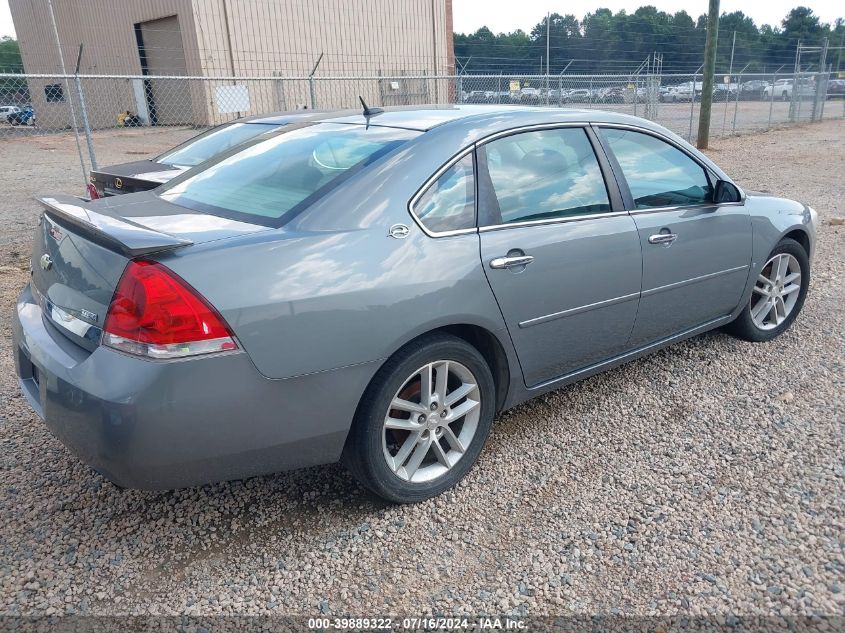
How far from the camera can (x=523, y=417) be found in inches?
140

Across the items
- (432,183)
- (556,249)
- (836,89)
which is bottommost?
(836,89)

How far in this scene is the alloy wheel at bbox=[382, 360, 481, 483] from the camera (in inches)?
107

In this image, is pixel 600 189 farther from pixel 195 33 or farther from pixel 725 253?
pixel 195 33

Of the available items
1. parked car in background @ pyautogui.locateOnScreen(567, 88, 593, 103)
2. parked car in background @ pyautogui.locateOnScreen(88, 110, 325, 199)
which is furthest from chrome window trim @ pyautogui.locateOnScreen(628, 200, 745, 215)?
parked car in background @ pyautogui.locateOnScreen(567, 88, 593, 103)

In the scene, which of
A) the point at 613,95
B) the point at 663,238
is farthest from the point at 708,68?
the point at 663,238

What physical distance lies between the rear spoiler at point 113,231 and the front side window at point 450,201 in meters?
0.93

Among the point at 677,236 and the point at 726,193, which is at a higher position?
the point at 726,193

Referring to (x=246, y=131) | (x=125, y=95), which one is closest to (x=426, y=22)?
(x=125, y=95)

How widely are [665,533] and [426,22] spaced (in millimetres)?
29364

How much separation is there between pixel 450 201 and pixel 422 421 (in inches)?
35.8

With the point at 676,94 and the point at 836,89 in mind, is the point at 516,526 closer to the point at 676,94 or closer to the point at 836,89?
the point at 676,94

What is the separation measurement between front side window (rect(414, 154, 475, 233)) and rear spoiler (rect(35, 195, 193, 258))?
3.06ft

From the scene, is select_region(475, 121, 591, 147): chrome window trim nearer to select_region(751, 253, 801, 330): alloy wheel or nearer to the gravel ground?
the gravel ground

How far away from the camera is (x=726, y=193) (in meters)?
3.89
